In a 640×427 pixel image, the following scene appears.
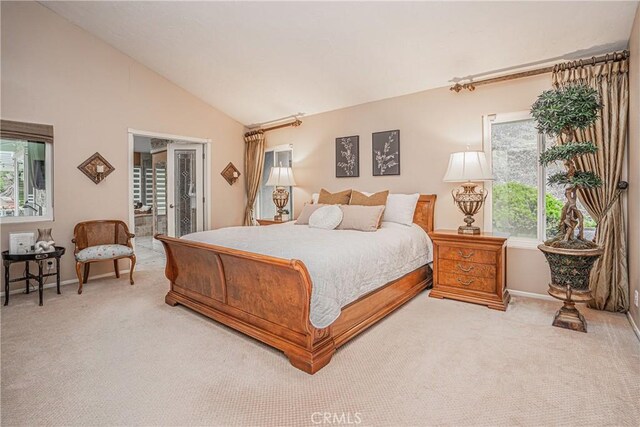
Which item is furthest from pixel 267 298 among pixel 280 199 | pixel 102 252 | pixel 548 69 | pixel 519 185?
pixel 548 69

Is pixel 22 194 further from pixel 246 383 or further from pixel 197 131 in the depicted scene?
pixel 246 383

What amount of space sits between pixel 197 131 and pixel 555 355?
5.44 metres

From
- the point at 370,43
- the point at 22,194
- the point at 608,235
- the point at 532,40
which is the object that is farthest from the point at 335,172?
the point at 22,194

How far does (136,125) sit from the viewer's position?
189 inches

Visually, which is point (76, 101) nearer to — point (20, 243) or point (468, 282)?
point (20, 243)

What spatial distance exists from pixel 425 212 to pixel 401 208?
14.5 inches

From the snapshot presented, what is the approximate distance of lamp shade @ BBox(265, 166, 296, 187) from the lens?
17.7 ft

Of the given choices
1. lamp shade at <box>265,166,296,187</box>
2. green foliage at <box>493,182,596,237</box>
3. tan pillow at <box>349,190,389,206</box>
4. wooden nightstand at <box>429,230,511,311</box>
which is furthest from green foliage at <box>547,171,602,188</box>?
lamp shade at <box>265,166,296,187</box>

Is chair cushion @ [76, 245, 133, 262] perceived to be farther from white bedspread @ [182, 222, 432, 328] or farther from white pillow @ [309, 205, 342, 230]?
white pillow @ [309, 205, 342, 230]

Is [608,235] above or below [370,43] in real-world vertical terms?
below

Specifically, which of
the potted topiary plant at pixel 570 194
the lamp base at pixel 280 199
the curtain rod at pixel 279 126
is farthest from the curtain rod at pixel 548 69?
the lamp base at pixel 280 199

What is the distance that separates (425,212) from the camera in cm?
416

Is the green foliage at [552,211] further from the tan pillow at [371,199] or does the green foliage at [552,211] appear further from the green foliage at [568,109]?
A: the tan pillow at [371,199]

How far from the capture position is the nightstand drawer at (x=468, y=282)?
3311 millimetres
